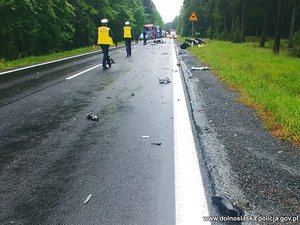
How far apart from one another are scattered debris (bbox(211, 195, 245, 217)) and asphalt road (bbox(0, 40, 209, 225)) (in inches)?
5.4

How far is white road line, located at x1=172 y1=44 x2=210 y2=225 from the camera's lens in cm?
285

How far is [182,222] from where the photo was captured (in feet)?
8.98

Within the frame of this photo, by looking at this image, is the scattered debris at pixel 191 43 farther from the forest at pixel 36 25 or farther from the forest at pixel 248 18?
the forest at pixel 36 25

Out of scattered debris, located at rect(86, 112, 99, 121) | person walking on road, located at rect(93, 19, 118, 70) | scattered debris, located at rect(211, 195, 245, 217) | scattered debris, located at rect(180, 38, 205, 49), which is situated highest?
person walking on road, located at rect(93, 19, 118, 70)

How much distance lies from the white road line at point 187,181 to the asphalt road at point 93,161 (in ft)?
0.04

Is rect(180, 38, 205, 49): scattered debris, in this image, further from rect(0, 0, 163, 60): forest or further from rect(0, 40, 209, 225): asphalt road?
rect(0, 40, 209, 225): asphalt road

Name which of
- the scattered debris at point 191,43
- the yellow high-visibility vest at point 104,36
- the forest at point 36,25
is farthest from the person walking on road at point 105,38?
the scattered debris at point 191,43

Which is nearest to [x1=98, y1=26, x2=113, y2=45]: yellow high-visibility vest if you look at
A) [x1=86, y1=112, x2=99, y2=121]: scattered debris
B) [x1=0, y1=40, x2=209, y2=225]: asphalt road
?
[x1=0, y1=40, x2=209, y2=225]: asphalt road

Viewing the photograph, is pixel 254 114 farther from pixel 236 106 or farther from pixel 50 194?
pixel 50 194

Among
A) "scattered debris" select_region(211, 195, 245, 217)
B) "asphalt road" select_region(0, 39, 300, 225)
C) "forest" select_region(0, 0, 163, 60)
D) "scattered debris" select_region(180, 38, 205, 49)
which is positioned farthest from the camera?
"scattered debris" select_region(180, 38, 205, 49)

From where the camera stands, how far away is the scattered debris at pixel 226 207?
279 centimetres

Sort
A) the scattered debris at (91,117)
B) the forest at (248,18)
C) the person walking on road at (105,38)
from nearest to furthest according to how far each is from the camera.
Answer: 1. the scattered debris at (91,117)
2. the person walking on road at (105,38)
3. the forest at (248,18)

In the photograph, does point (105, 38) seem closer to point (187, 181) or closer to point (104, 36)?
point (104, 36)

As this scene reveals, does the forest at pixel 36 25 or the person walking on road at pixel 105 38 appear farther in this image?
the forest at pixel 36 25
